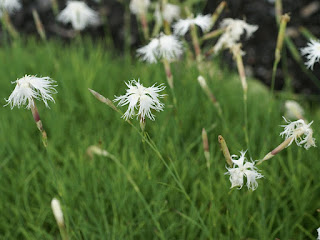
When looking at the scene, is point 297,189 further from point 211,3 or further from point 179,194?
point 211,3

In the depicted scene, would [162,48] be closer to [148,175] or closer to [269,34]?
[148,175]

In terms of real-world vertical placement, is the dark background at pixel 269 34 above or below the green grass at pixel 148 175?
above

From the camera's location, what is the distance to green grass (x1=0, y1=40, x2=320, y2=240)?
119 cm

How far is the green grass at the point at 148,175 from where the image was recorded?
119 cm

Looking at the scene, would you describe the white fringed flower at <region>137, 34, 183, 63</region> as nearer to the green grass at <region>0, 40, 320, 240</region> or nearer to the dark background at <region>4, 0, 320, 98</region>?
the green grass at <region>0, 40, 320, 240</region>

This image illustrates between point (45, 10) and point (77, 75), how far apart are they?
1.58 metres

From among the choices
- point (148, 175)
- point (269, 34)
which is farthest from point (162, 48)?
point (269, 34)

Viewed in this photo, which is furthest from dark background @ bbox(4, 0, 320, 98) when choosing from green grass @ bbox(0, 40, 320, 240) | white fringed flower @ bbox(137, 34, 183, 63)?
white fringed flower @ bbox(137, 34, 183, 63)

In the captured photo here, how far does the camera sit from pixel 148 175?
1.14 m

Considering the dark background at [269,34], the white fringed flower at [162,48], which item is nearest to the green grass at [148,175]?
the white fringed flower at [162,48]

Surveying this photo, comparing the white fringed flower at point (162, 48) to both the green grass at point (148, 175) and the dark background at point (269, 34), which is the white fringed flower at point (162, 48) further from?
the dark background at point (269, 34)

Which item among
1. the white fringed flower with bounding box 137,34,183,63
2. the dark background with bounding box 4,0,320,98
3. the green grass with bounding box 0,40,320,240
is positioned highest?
the dark background with bounding box 4,0,320,98

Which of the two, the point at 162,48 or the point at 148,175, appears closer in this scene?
the point at 148,175

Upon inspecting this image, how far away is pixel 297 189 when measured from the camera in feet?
4.27
